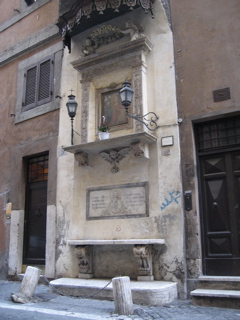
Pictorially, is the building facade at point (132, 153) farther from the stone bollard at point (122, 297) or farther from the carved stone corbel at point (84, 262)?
the stone bollard at point (122, 297)

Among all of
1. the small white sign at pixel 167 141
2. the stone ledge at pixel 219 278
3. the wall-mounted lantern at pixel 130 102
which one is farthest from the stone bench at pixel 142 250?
the wall-mounted lantern at pixel 130 102

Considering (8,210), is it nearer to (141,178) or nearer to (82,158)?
(82,158)

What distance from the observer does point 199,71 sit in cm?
723

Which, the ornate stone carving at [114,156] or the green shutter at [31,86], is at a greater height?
the green shutter at [31,86]

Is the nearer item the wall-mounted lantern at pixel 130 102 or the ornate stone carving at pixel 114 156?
the wall-mounted lantern at pixel 130 102

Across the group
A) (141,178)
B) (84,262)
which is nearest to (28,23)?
(141,178)

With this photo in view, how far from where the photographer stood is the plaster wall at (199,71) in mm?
6734

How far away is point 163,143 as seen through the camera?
7273 millimetres

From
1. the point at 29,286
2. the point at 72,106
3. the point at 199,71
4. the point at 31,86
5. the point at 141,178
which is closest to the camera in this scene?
the point at 29,286

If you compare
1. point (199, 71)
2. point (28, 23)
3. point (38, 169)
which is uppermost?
point (28, 23)

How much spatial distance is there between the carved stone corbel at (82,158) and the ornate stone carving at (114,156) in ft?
1.42

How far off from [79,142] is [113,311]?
406 cm

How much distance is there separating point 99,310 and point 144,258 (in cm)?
143

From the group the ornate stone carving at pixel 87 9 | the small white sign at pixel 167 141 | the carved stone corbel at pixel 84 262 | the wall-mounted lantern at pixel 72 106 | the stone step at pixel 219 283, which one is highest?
the ornate stone carving at pixel 87 9
